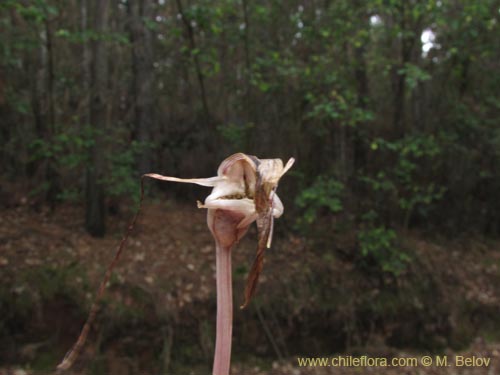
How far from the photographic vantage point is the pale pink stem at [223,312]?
30cm

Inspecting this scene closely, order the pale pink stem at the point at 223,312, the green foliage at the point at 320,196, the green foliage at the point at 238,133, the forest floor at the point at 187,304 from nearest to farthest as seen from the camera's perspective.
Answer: the pale pink stem at the point at 223,312 < the forest floor at the point at 187,304 < the green foliage at the point at 320,196 < the green foliage at the point at 238,133

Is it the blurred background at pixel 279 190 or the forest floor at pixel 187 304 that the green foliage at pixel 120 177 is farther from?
the forest floor at pixel 187 304

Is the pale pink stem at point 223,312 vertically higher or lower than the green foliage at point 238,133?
lower

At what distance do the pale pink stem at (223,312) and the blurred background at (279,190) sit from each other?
3.40 meters

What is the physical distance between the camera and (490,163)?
19.4 ft

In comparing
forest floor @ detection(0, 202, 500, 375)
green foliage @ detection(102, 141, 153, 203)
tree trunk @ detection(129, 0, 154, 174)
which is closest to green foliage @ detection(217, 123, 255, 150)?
green foliage @ detection(102, 141, 153, 203)

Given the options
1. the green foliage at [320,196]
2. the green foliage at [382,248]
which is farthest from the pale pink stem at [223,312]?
the green foliage at [382,248]

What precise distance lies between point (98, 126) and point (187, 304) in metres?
1.95

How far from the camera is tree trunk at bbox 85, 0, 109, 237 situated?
408cm

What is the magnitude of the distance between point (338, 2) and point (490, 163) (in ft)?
11.5

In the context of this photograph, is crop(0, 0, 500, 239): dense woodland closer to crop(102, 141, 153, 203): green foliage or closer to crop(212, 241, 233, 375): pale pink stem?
crop(102, 141, 153, 203): green foliage

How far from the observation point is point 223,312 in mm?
306

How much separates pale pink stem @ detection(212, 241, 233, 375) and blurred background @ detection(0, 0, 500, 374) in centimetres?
340

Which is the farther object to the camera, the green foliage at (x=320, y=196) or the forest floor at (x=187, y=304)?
the green foliage at (x=320, y=196)
